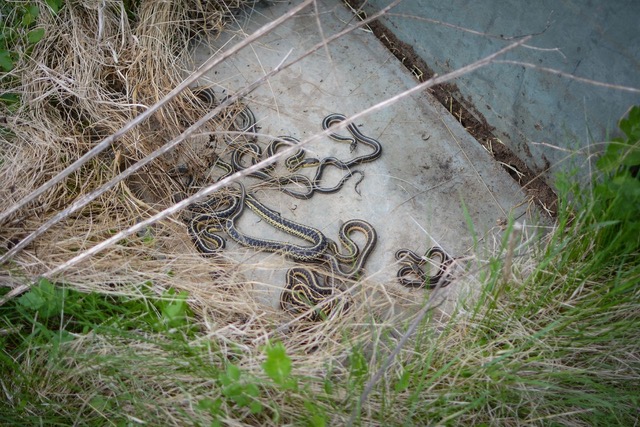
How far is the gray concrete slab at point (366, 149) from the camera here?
4758 millimetres

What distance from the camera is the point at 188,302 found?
3986 millimetres

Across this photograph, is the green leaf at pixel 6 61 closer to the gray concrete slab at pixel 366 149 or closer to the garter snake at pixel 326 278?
the gray concrete slab at pixel 366 149

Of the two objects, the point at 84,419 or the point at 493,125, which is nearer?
the point at 84,419

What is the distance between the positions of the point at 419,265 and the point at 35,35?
11.3 feet

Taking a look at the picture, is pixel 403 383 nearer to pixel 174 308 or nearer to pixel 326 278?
pixel 326 278

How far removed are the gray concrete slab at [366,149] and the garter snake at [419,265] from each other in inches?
3.2

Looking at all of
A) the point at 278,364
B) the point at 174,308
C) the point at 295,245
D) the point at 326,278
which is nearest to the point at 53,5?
the point at 295,245

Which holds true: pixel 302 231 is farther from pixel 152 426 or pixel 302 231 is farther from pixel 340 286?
pixel 152 426

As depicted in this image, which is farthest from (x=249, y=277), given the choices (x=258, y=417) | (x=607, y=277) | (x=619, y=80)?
(x=619, y=80)

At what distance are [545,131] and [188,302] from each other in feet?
9.56

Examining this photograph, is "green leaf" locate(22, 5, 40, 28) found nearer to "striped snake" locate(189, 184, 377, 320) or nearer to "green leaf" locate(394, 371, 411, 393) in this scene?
"striped snake" locate(189, 184, 377, 320)

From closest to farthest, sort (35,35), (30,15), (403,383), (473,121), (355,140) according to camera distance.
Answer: (403,383) < (35,35) < (30,15) < (355,140) < (473,121)

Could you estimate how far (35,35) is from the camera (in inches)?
193

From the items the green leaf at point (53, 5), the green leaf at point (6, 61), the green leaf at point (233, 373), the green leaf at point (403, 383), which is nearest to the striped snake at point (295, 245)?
the green leaf at point (403, 383)
